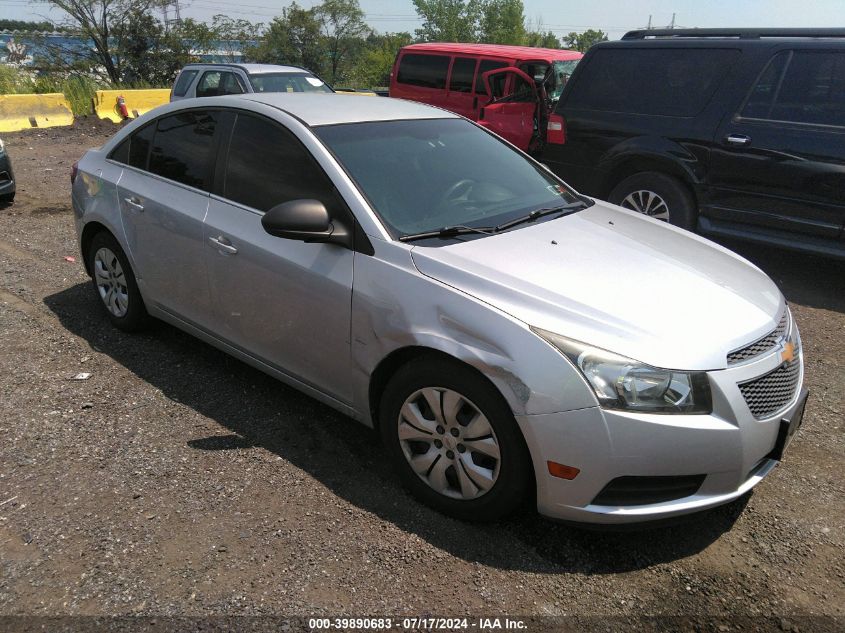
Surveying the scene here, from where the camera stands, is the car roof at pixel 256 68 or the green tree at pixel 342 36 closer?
the car roof at pixel 256 68

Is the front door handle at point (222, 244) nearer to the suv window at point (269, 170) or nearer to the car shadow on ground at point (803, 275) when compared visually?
the suv window at point (269, 170)

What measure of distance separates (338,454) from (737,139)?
444cm

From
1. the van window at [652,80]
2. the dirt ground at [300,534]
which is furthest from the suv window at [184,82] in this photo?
the dirt ground at [300,534]

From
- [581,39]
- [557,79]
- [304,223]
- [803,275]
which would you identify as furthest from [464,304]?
[581,39]

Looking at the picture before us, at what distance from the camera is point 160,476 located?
3.17 m

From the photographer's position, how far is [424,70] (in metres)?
12.1

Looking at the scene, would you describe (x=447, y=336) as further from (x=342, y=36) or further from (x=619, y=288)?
(x=342, y=36)

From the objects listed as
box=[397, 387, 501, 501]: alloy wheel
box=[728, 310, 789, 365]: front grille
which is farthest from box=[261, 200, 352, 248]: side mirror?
box=[728, 310, 789, 365]: front grille

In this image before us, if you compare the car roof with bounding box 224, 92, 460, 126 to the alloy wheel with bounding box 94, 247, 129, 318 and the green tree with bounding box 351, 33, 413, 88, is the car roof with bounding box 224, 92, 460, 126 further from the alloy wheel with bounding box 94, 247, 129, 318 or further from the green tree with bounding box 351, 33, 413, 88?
the green tree with bounding box 351, 33, 413, 88

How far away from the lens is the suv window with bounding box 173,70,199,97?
39.9 feet

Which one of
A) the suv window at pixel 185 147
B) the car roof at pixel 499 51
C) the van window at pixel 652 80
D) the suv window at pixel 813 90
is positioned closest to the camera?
the suv window at pixel 185 147

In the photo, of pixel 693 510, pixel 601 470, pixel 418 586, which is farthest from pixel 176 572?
pixel 693 510

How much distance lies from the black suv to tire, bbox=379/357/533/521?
4.10m

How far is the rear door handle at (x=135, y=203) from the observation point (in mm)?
4129
